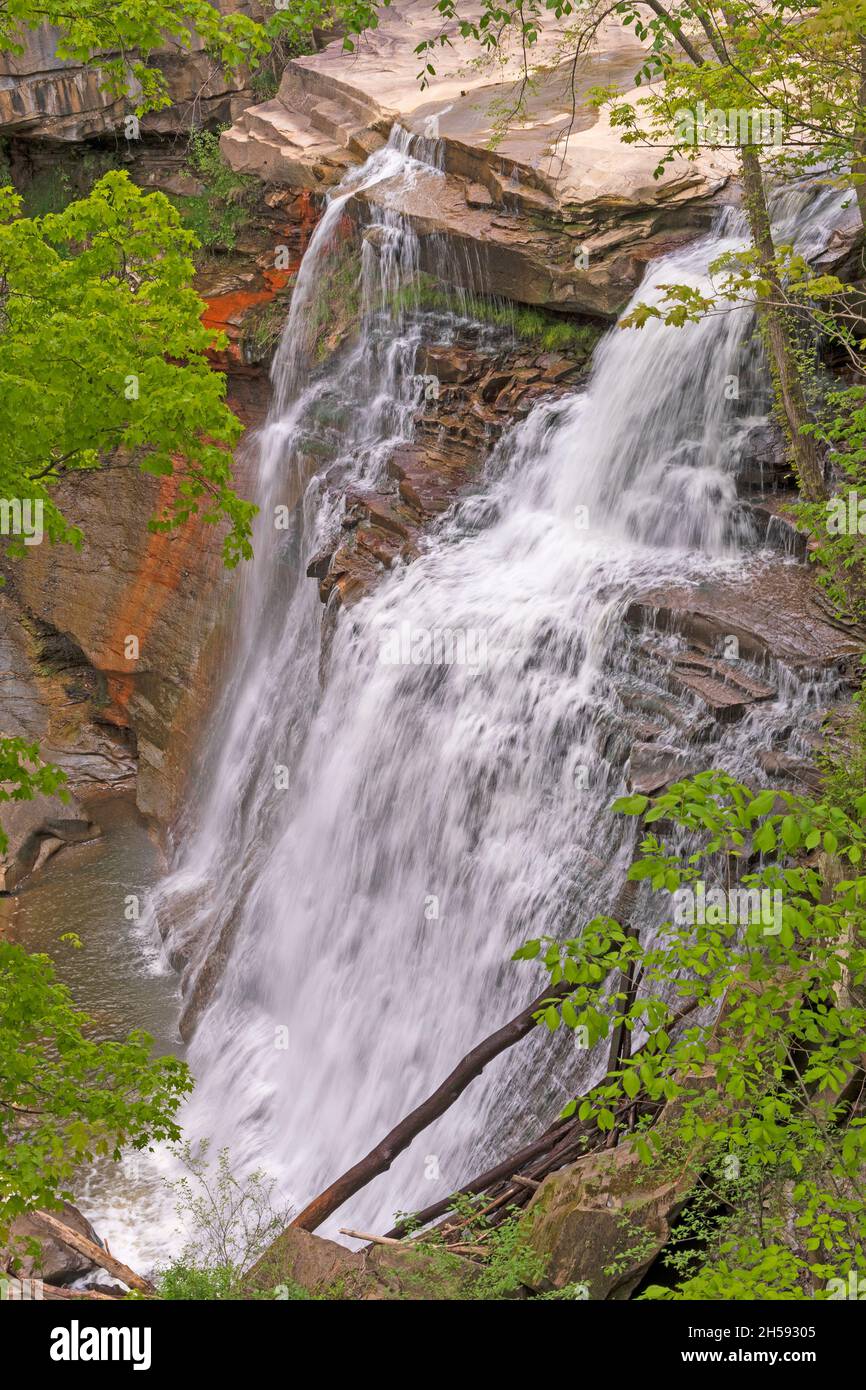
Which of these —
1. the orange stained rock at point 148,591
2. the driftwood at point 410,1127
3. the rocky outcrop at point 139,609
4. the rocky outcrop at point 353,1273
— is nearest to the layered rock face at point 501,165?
the rocky outcrop at point 139,609

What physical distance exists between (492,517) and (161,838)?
649cm

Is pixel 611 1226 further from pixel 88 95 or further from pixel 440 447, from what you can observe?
pixel 88 95

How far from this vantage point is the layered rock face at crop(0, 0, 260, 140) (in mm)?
18938

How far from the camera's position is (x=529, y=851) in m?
9.57

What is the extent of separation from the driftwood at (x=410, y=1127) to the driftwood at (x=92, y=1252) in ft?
3.81

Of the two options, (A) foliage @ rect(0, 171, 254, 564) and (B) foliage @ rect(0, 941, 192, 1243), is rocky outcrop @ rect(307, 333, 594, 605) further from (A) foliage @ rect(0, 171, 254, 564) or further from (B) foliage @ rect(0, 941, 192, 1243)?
(B) foliage @ rect(0, 941, 192, 1243)

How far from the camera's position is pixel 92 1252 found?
813 centimetres

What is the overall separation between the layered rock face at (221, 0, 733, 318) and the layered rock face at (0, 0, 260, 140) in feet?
7.08

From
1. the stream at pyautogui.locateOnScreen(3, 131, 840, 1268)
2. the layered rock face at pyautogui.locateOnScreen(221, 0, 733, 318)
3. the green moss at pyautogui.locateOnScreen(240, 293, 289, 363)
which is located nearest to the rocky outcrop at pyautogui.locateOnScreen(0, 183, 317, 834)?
the green moss at pyautogui.locateOnScreen(240, 293, 289, 363)

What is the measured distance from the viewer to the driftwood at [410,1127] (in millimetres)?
7562

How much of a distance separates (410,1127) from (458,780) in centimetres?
331

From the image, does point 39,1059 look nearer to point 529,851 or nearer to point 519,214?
point 529,851

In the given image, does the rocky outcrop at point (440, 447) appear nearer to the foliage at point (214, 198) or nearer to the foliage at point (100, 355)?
the foliage at point (100, 355)

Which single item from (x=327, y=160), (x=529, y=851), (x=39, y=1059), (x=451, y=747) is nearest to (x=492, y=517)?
(x=451, y=747)
